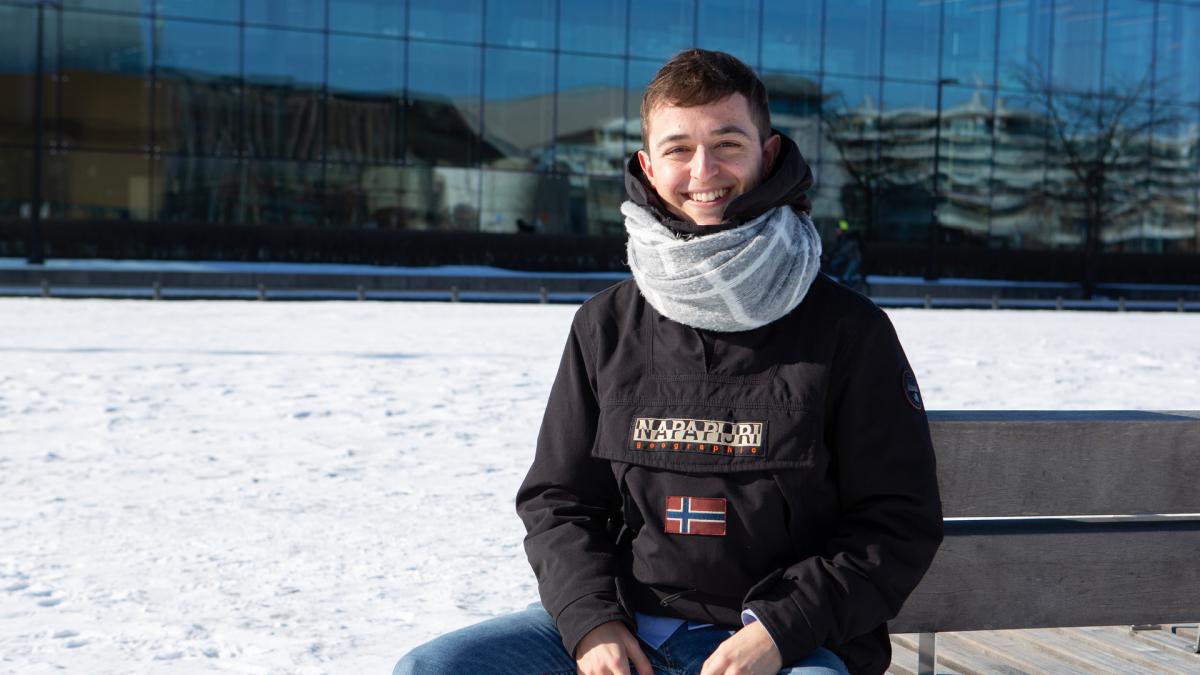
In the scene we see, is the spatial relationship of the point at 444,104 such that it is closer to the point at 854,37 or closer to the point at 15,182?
the point at 15,182

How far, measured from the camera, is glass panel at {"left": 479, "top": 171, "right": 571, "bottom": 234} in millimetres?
38156

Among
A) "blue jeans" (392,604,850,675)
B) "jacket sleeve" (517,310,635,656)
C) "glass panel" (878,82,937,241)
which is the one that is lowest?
"blue jeans" (392,604,850,675)

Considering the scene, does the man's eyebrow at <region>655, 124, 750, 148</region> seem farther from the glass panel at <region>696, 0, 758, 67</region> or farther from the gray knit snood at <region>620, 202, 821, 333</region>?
the glass panel at <region>696, 0, 758, 67</region>

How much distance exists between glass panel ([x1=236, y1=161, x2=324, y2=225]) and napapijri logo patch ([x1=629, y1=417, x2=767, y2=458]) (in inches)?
1364

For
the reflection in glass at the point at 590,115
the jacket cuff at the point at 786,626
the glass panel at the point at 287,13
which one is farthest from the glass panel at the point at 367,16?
the jacket cuff at the point at 786,626

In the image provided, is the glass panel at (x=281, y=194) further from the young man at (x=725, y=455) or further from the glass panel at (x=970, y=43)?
the young man at (x=725, y=455)

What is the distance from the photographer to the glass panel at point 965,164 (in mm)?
42219

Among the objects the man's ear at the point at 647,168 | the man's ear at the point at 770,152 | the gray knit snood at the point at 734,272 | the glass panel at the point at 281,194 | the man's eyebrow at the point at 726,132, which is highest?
the glass panel at the point at 281,194

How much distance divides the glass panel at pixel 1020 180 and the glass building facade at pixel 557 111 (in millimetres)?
63

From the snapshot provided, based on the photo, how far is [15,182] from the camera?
34.1 m

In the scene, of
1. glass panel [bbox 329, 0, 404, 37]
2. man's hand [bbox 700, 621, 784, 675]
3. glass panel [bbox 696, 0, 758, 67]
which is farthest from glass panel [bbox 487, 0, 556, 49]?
man's hand [bbox 700, 621, 784, 675]

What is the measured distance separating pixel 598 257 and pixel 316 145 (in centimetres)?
844

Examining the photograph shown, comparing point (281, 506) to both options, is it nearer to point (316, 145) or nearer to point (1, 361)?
point (1, 361)

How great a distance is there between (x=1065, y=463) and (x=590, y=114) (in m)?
36.8
